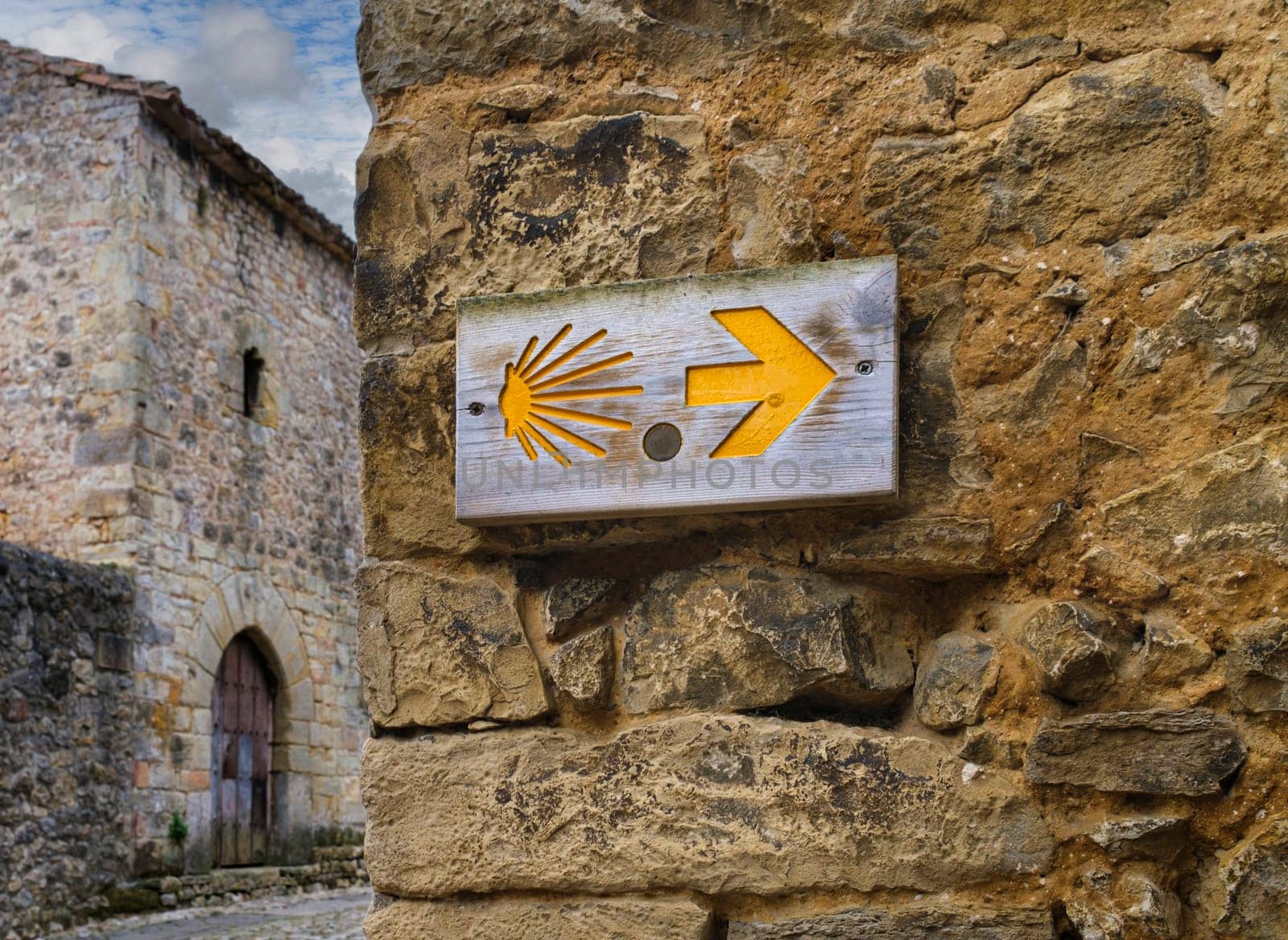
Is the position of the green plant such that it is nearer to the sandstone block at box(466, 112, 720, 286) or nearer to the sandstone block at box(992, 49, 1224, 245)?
the sandstone block at box(466, 112, 720, 286)

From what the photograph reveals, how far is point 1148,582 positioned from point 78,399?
29.4 feet

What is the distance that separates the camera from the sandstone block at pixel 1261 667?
5.22 ft

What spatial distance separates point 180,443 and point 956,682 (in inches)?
351

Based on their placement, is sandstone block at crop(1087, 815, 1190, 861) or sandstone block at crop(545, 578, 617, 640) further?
sandstone block at crop(545, 578, 617, 640)

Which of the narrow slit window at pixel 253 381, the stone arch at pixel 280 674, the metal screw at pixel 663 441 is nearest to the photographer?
the metal screw at pixel 663 441

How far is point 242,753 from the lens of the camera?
1043cm

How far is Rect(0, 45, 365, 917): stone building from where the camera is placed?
9.26 m

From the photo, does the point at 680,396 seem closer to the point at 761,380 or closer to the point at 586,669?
the point at 761,380

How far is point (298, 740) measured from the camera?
1091cm

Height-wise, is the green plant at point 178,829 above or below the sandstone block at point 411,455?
below

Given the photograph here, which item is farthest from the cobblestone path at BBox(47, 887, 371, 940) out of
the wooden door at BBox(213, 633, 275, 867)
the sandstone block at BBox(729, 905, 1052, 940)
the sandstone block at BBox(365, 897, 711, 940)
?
the sandstone block at BBox(729, 905, 1052, 940)

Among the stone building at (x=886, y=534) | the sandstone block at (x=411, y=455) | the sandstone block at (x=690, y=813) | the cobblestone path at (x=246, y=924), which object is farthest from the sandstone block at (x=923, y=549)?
the cobblestone path at (x=246, y=924)

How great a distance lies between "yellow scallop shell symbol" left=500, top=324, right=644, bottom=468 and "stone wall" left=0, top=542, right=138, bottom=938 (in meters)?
6.86

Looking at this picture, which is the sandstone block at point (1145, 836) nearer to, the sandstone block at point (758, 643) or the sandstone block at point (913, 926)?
the sandstone block at point (913, 926)
